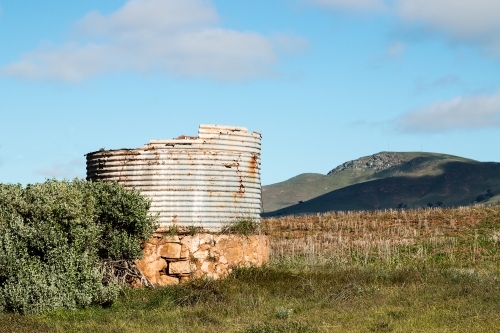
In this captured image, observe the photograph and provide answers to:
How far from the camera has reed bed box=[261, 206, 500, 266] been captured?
35094 mm

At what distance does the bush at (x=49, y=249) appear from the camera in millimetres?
19719

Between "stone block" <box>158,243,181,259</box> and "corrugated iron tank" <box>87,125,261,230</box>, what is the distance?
846mm

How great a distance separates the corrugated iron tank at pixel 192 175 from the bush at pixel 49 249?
280 centimetres

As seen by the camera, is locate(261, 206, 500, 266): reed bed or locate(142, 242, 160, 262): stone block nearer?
locate(142, 242, 160, 262): stone block

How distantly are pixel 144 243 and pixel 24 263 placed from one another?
13.4ft

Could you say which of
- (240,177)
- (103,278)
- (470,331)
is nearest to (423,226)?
(240,177)

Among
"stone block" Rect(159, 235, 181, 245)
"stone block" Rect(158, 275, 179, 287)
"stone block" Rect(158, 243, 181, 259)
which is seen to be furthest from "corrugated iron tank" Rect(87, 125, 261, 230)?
"stone block" Rect(158, 275, 179, 287)

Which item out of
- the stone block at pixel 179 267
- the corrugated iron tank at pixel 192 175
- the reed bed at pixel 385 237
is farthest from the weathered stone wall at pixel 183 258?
the reed bed at pixel 385 237

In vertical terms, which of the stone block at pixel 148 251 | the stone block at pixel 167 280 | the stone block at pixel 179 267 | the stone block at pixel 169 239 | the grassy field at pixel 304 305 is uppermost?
the stone block at pixel 169 239

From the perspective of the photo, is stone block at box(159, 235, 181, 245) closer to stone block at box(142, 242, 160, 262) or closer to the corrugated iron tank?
stone block at box(142, 242, 160, 262)

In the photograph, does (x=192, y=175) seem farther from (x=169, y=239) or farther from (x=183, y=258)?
(x=183, y=258)

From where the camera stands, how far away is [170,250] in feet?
76.2

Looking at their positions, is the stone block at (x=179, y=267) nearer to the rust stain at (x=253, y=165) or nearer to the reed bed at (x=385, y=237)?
the rust stain at (x=253, y=165)

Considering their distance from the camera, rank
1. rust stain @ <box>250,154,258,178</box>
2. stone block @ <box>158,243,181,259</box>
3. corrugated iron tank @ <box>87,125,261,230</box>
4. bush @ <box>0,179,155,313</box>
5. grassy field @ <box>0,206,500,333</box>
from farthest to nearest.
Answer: rust stain @ <box>250,154,258,178</box>, corrugated iron tank @ <box>87,125,261,230</box>, stone block @ <box>158,243,181,259</box>, bush @ <box>0,179,155,313</box>, grassy field @ <box>0,206,500,333</box>
